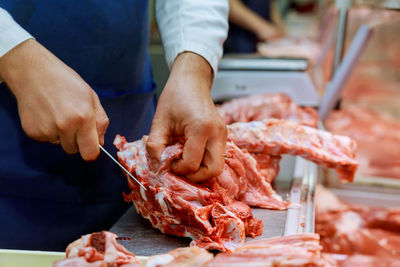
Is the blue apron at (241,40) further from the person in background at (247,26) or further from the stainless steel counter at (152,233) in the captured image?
the stainless steel counter at (152,233)

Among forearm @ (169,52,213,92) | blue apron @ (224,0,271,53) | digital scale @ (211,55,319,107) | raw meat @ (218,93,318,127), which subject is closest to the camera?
forearm @ (169,52,213,92)

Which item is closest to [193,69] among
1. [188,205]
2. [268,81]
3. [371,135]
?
[188,205]

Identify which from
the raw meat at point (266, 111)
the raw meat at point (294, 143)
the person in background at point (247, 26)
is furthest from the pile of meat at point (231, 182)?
the person in background at point (247, 26)

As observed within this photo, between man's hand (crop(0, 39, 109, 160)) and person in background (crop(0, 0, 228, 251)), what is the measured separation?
6cm

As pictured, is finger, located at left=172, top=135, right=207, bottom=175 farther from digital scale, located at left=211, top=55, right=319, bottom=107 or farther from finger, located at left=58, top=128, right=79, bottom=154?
digital scale, located at left=211, top=55, right=319, bottom=107

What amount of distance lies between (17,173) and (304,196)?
44.5 inches

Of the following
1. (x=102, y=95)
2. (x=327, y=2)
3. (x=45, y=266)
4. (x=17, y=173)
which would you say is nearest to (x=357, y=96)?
(x=327, y=2)

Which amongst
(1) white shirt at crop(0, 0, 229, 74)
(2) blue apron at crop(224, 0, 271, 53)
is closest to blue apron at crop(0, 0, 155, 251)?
(1) white shirt at crop(0, 0, 229, 74)

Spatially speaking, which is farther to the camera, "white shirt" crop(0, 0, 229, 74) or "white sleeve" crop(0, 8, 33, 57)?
"white shirt" crop(0, 0, 229, 74)

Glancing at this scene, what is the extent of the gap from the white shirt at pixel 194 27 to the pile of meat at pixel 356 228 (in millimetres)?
924

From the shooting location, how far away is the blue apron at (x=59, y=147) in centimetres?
163

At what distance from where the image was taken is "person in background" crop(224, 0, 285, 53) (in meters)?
4.66

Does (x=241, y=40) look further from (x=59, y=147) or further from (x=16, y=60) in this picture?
(x=16, y=60)

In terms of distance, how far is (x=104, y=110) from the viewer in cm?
159
